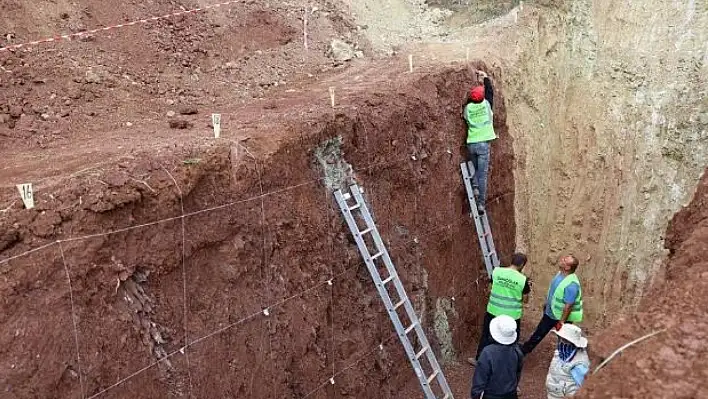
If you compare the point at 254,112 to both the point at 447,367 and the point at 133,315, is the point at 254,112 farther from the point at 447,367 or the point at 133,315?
the point at 447,367

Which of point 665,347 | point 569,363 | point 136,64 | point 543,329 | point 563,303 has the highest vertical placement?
point 665,347

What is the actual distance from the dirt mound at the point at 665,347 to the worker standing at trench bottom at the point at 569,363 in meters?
1.02

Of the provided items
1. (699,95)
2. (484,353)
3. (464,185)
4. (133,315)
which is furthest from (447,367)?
(699,95)

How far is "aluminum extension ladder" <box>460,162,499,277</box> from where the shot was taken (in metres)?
10.2

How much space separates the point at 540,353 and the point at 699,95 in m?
5.31

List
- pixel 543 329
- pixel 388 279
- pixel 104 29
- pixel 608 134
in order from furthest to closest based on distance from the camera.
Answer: pixel 608 134
pixel 104 29
pixel 543 329
pixel 388 279

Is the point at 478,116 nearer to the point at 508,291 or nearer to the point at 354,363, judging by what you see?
the point at 508,291

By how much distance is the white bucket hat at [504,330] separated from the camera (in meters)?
6.11

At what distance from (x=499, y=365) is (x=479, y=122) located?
4861mm

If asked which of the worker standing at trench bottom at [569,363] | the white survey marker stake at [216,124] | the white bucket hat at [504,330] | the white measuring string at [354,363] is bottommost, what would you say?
the white measuring string at [354,363]

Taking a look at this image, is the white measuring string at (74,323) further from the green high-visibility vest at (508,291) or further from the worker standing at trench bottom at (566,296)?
the worker standing at trench bottom at (566,296)

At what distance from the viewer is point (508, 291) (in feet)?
27.1

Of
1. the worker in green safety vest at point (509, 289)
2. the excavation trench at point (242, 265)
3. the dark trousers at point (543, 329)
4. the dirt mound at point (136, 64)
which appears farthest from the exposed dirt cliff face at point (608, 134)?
the dirt mound at point (136, 64)

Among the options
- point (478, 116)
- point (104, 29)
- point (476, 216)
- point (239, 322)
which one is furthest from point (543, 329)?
point (104, 29)
